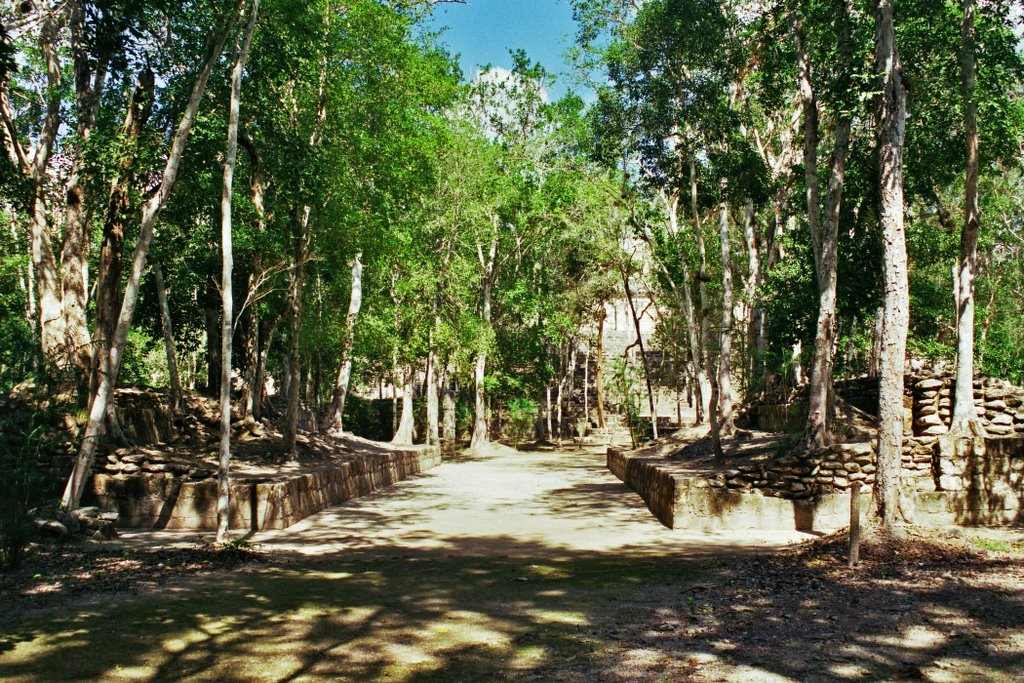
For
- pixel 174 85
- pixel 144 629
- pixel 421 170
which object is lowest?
pixel 144 629

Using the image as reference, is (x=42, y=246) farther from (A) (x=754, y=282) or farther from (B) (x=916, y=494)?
A: (A) (x=754, y=282)

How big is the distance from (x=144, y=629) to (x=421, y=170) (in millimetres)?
22149

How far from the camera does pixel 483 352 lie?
30.0 m

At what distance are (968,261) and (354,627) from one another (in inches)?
460

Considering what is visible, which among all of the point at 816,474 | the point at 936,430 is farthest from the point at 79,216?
the point at 936,430

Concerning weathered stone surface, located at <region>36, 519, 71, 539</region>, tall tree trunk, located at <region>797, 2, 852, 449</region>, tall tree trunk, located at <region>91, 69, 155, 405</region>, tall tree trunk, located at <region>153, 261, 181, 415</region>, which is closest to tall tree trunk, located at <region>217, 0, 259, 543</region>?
weathered stone surface, located at <region>36, 519, 71, 539</region>

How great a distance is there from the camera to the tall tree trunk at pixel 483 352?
31558mm

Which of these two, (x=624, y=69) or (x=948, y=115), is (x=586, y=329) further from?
(x=948, y=115)

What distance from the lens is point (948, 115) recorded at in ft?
52.3

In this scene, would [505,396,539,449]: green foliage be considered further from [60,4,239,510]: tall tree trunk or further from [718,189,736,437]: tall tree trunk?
[60,4,239,510]: tall tree trunk

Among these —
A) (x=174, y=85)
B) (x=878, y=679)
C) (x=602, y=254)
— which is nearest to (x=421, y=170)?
(x=602, y=254)

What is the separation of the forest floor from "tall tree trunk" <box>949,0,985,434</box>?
222cm

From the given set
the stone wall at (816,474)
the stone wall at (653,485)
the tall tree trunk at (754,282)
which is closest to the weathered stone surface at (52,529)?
the stone wall at (653,485)

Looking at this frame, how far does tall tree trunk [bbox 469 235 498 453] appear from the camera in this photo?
3156 centimetres
